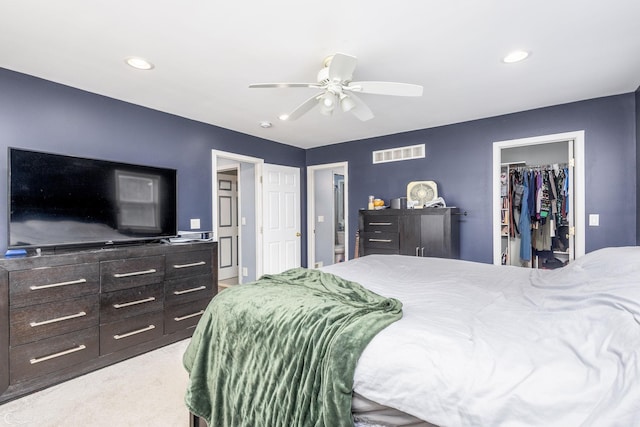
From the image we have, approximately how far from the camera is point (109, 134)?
2967 mm

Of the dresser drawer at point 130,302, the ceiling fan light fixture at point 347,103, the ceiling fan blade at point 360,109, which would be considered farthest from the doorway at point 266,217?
the ceiling fan light fixture at point 347,103

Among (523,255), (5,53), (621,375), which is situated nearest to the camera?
(621,375)

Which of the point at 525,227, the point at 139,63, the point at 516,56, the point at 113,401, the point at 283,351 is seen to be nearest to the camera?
the point at 283,351

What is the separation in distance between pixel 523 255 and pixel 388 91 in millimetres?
3365

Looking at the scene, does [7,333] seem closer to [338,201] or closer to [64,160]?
[64,160]

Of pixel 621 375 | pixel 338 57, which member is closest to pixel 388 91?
pixel 338 57

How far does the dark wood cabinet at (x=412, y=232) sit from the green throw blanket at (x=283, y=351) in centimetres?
224

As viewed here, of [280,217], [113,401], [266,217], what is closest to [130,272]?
[113,401]

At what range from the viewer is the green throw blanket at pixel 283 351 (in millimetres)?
1075

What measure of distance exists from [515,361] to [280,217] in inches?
162

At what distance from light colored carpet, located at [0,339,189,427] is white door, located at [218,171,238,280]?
119 inches

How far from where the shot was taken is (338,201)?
7.03m

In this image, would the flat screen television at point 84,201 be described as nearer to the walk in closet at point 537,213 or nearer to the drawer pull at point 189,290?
the drawer pull at point 189,290

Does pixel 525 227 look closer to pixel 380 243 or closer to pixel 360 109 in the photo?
pixel 380 243
